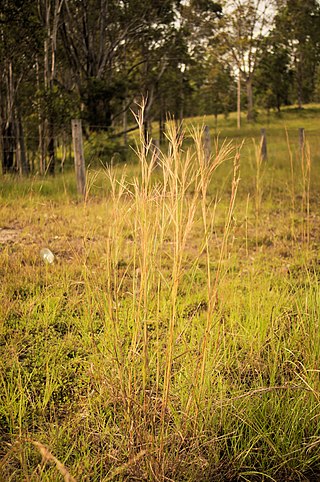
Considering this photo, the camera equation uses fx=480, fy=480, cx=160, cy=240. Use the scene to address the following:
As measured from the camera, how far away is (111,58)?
50.6 ft

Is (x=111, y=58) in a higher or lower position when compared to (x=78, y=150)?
higher

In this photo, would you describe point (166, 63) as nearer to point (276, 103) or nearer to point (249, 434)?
point (249, 434)

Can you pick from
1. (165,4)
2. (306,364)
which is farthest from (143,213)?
(165,4)

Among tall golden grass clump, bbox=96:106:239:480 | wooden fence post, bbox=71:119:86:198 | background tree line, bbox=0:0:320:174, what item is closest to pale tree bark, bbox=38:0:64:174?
background tree line, bbox=0:0:320:174

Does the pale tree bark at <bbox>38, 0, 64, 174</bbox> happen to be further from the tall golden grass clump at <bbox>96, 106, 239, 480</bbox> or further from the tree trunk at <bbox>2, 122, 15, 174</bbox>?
the tall golden grass clump at <bbox>96, 106, 239, 480</bbox>

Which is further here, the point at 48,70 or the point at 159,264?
the point at 48,70

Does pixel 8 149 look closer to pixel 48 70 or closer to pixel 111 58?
pixel 48 70

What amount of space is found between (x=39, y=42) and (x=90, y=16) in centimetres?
581

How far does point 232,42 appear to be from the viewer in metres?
29.8

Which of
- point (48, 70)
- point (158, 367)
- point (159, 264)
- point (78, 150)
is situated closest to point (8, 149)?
point (48, 70)

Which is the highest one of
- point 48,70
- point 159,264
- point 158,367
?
point 48,70

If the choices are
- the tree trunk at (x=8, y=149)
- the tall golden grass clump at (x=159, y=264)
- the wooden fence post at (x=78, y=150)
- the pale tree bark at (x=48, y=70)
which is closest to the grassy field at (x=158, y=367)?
the tall golden grass clump at (x=159, y=264)

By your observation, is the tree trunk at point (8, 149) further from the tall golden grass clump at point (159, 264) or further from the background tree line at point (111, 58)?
the tall golden grass clump at point (159, 264)

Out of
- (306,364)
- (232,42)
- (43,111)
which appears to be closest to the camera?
(306,364)
